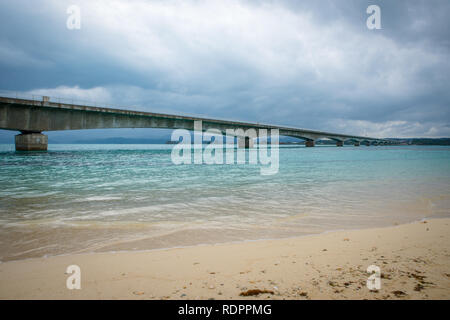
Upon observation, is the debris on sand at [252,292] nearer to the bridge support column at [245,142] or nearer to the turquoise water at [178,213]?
the turquoise water at [178,213]

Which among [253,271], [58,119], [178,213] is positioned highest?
[58,119]

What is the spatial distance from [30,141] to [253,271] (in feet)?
139

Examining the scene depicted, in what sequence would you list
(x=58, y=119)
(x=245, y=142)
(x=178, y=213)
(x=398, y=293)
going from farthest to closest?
(x=245, y=142)
(x=58, y=119)
(x=178, y=213)
(x=398, y=293)

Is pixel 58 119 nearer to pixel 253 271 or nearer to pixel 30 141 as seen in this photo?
pixel 30 141

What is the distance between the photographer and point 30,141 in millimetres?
34031

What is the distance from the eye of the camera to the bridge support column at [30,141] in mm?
33719

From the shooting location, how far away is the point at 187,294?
2.38 m

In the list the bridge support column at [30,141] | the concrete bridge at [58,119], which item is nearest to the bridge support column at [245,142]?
the concrete bridge at [58,119]

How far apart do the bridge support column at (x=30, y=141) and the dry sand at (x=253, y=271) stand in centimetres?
3937

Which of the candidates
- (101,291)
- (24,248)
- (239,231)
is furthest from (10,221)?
(239,231)

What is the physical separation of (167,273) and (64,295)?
1056mm

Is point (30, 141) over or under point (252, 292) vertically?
over

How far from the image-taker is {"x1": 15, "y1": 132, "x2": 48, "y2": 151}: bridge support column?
33.7 metres

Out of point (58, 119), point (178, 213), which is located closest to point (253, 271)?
point (178, 213)
